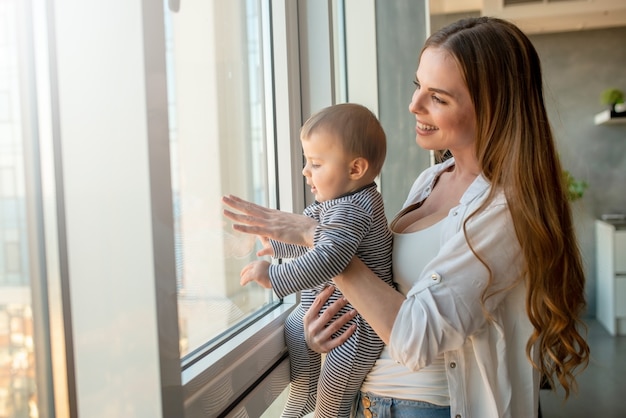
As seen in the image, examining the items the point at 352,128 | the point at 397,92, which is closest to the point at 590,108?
the point at 397,92

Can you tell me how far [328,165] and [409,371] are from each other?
47 cm

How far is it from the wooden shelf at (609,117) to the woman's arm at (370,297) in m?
4.20

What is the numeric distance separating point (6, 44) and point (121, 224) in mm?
259

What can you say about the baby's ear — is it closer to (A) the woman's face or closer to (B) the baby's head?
(B) the baby's head

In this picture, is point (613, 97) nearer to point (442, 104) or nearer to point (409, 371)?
point (442, 104)

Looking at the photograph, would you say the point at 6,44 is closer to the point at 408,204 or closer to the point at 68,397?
the point at 68,397

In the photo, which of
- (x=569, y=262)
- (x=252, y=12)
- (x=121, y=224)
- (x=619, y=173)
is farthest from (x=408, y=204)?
(x=619, y=173)

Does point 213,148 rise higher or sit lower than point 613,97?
lower

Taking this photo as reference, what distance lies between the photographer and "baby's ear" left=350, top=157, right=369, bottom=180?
128 centimetres

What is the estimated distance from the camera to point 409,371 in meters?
1.29

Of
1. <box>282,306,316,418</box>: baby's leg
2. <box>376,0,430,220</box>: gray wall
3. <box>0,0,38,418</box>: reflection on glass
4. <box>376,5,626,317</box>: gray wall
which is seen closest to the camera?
<box>0,0,38,418</box>: reflection on glass

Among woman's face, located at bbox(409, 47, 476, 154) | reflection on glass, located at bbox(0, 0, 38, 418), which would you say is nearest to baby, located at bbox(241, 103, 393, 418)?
woman's face, located at bbox(409, 47, 476, 154)

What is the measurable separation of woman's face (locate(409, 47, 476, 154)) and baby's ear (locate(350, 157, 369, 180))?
0.15m

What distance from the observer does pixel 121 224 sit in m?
0.82
